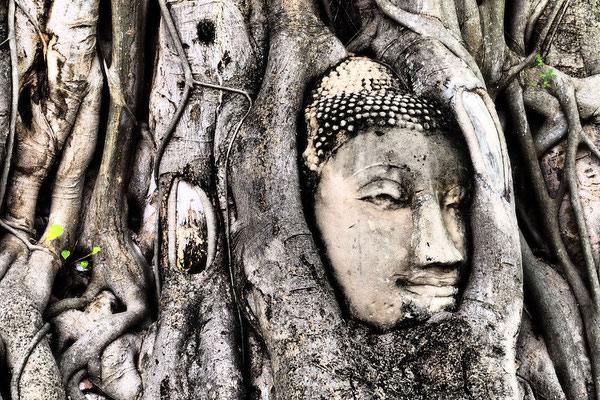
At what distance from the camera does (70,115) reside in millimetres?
2719

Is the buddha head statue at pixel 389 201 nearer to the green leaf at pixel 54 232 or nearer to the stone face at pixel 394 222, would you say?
the stone face at pixel 394 222

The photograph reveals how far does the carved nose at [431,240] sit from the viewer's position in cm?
210

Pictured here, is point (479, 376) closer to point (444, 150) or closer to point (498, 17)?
point (444, 150)

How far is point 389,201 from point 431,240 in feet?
0.61

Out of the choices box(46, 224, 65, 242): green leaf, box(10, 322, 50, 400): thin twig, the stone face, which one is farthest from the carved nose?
box(46, 224, 65, 242): green leaf

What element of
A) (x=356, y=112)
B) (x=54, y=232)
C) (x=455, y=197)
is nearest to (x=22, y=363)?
(x=54, y=232)

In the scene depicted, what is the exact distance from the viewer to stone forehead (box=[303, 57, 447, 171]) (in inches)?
90.4

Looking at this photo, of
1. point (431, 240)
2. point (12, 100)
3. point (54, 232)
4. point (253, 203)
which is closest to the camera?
point (431, 240)

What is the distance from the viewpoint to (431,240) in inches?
83.3

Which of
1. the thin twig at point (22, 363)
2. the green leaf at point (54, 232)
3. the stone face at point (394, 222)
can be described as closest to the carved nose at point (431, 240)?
the stone face at point (394, 222)

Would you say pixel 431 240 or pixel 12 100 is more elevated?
pixel 12 100

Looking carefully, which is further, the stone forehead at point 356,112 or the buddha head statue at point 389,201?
the stone forehead at point 356,112

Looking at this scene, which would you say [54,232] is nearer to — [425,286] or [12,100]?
[12,100]

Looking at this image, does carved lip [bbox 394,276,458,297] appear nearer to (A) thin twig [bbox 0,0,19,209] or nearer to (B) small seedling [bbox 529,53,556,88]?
(B) small seedling [bbox 529,53,556,88]
